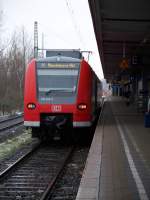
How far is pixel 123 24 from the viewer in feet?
65.9

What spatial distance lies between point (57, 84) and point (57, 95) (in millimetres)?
407

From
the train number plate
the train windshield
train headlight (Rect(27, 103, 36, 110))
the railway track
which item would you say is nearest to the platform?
the railway track

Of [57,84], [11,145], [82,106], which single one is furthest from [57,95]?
[11,145]

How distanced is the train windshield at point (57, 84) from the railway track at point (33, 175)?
1.72m

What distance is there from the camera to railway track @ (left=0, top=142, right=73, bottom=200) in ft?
29.7

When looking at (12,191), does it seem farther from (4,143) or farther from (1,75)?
(1,75)

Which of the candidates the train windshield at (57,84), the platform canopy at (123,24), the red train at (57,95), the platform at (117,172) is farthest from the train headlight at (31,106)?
the platform canopy at (123,24)

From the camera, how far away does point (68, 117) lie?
15.7 meters

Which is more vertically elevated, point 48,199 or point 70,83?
point 70,83

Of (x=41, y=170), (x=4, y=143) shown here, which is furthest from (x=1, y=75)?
(x=41, y=170)

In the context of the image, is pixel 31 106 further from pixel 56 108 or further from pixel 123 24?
pixel 123 24

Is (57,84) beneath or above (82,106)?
above

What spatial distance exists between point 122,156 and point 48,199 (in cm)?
282

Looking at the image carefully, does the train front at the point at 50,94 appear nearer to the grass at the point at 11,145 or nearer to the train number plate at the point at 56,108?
the train number plate at the point at 56,108
